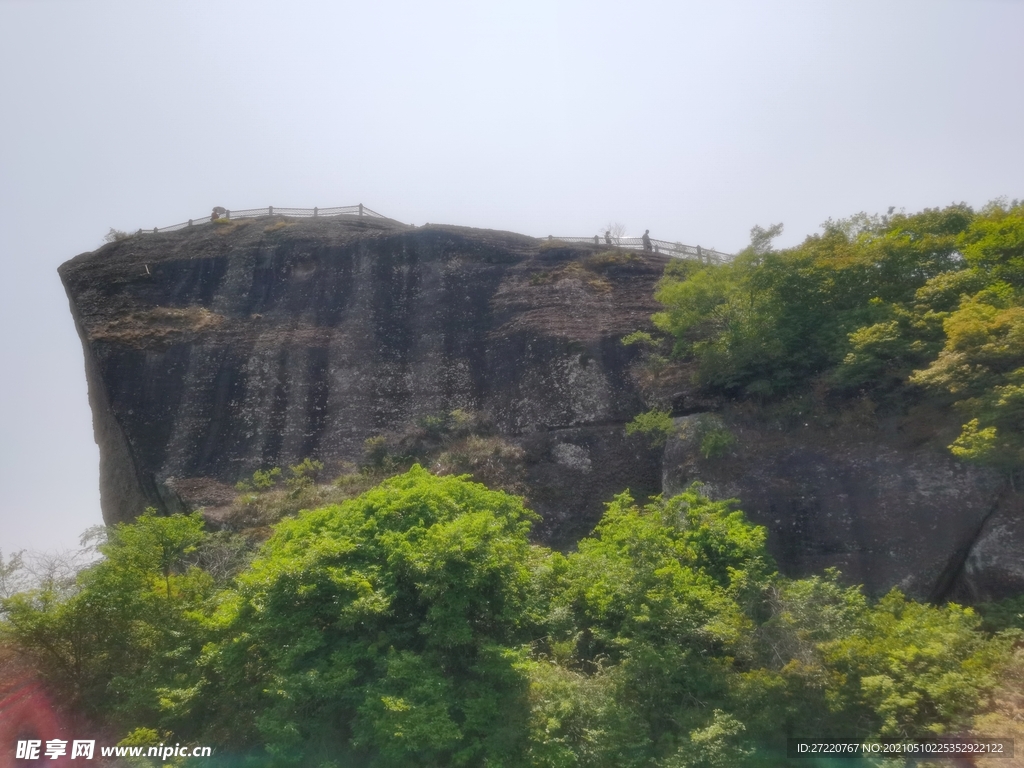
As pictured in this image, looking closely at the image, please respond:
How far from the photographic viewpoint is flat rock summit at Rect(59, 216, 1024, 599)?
51.1ft

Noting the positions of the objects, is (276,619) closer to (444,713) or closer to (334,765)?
(334,765)

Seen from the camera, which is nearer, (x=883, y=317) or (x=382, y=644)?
(x=382, y=644)

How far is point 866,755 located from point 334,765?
716cm

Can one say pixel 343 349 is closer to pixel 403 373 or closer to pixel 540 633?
pixel 403 373

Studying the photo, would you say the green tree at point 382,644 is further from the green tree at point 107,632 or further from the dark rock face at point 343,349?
the dark rock face at point 343,349

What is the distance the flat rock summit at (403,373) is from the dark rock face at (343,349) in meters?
0.06

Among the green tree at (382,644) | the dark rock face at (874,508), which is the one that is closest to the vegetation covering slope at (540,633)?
the green tree at (382,644)

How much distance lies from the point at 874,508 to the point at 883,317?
464 cm

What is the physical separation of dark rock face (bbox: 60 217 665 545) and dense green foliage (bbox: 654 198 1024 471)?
3664mm

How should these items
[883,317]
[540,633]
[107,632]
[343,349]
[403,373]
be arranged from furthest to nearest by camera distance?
1. [343,349]
2. [403,373]
3. [883,317]
4. [107,632]
5. [540,633]

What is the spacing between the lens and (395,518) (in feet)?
39.6

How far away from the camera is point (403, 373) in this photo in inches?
911

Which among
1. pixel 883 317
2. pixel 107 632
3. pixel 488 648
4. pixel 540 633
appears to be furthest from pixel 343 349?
pixel 883 317

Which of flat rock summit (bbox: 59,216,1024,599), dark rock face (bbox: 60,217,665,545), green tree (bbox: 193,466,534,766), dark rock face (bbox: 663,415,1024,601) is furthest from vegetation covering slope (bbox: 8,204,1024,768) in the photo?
dark rock face (bbox: 60,217,665,545)
